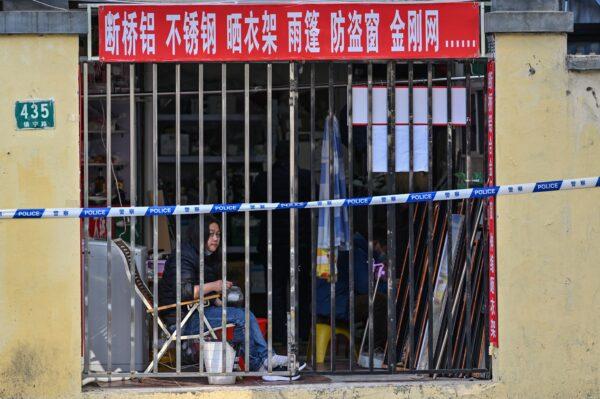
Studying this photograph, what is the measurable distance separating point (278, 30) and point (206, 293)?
2.05 m

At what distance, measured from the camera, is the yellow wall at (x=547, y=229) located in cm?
764

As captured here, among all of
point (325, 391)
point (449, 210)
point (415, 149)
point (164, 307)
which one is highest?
point (415, 149)

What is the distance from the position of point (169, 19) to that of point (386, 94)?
1.68 m

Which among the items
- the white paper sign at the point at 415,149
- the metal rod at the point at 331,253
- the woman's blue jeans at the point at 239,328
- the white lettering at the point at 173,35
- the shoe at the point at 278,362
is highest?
the white lettering at the point at 173,35

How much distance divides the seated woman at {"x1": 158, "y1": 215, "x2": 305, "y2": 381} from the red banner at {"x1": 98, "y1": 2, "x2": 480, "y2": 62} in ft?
4.73

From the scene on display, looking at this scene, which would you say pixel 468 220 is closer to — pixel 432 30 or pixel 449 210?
pixel 449 210

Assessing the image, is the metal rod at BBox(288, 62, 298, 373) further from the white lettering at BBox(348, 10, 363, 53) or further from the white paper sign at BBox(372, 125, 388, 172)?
the white paper sign at BBox(372, 125, 388, 172)

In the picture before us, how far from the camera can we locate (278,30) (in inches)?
297

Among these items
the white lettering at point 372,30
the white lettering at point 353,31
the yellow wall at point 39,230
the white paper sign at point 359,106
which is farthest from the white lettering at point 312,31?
the yellow wall at point 39,230

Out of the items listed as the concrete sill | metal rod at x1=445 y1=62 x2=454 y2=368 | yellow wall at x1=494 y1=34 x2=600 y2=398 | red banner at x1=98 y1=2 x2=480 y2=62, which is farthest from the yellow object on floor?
red banner at x1=98 y1=2 x2=480 y2=62

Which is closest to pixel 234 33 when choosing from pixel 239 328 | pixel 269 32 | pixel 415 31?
pixel 269 32

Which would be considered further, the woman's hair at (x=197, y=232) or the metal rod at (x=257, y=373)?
the woman's hair at (x=197, y=232)

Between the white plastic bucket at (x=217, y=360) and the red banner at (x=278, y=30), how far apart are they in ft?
6.94

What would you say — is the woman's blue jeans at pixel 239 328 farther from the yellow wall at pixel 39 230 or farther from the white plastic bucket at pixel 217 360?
the yellow wall at pixel 39 230
